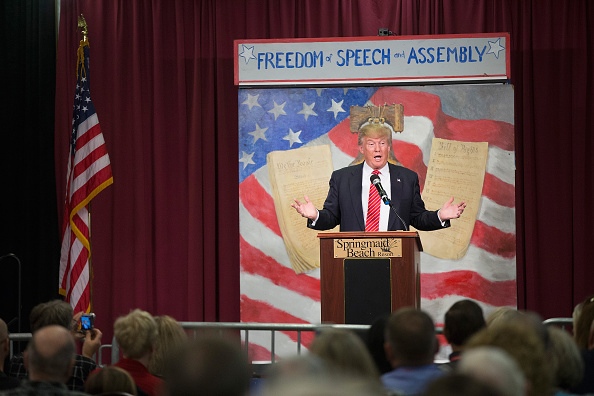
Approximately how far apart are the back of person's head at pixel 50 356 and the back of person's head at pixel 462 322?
1.60m

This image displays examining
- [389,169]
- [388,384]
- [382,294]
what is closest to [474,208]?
[389,169]

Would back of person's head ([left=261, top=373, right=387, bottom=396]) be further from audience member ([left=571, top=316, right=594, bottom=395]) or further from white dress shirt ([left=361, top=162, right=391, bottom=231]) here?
white dress shirt ([left=361, top=162, right=391, bottom=231])

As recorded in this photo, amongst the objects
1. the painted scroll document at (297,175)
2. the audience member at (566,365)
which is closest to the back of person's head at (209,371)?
the audience member at (566,365)

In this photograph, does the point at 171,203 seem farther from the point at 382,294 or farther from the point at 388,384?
the point at 388,384

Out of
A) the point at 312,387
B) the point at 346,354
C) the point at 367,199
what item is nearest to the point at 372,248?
the point at 367,199

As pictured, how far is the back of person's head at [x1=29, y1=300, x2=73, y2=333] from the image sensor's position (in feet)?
13.5

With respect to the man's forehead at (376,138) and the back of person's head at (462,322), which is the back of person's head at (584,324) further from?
the man's forehead at (376,138)

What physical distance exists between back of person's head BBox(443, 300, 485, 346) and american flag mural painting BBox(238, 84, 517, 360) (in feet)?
13.7

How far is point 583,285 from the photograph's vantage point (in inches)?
329

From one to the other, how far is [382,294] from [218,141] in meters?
4.04

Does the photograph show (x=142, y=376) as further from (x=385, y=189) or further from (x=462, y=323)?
(x=385, y=189)

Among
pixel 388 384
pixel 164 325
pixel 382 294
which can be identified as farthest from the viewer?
pixel 382 294

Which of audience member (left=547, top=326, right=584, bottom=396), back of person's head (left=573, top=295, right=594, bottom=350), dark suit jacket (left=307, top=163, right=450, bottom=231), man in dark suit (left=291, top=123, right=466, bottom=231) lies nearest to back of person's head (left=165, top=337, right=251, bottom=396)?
audience member (left=547, top=326, right=584, bottom=396)

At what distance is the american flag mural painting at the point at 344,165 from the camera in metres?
7.61
